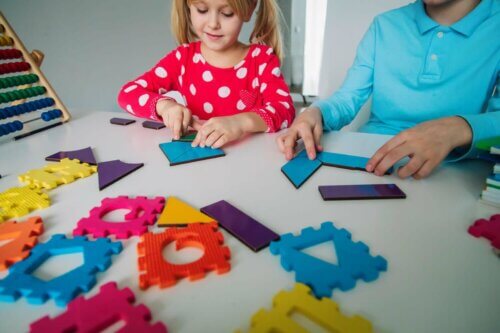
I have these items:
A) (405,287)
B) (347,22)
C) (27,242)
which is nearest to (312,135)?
(405,287)

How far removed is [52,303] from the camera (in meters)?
0.30

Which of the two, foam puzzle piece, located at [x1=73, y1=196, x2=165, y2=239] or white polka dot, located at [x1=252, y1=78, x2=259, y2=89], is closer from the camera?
foam puzzle piece, located at [x1=73, y1=196, x2=165, y2=239]

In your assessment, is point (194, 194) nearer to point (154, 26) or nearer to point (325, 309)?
point (325, 309)

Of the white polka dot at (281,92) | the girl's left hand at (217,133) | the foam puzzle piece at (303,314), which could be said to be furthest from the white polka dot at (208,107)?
the foam puzzle piece at (303,314)

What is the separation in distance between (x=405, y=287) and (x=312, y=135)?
0.39 meters

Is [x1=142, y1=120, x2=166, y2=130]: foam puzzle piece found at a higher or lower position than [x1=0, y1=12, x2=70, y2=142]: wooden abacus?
lower

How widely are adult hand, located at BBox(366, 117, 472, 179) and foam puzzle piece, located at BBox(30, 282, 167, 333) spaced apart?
42cm

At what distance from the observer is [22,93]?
87 cm

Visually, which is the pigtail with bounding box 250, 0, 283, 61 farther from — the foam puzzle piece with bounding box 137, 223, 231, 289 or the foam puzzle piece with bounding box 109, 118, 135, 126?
the foam puzzle piece with bounding box 137, 223, 231, 289

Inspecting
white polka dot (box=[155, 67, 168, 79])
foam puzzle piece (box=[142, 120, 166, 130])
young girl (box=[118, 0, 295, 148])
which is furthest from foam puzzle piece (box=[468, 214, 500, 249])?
white polka dot (box=[155, 67, 168, 79])

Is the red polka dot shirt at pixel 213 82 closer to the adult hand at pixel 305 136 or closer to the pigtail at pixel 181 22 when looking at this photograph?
the pigtail at pixel 181 22

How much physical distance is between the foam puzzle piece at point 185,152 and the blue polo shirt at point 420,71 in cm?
30

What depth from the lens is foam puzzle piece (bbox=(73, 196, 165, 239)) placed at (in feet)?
1.27

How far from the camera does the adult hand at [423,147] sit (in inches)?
19.9
